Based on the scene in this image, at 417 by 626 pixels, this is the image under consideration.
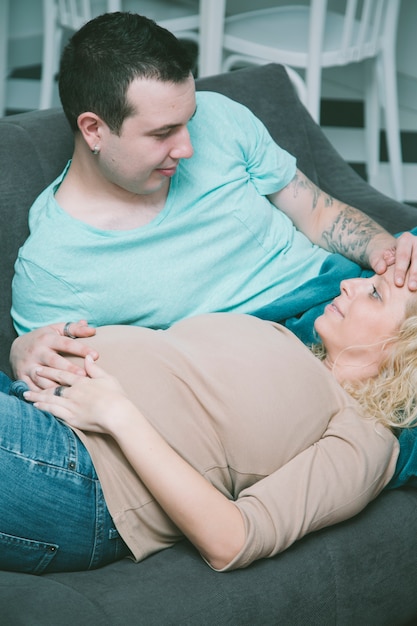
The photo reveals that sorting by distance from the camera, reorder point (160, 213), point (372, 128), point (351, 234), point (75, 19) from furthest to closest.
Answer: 1. point (372, 128)
2. point (75, 19)
3. point (351, 234)
4. point (160, 213)

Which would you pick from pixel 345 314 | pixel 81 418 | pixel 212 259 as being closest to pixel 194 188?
pixel 212 259

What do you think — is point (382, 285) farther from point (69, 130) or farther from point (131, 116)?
point (69, 130)

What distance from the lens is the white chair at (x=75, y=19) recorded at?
3.47 metres

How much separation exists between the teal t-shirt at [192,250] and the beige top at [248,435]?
18cm

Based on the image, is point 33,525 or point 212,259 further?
point 212,259

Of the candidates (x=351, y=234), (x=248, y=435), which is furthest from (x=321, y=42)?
(x=248, y=435)

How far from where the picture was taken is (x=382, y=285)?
1707 millimetres

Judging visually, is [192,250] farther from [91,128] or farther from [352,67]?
[352,67]

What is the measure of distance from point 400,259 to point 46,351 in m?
0.69

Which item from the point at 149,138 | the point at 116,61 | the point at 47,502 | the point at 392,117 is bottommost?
the point at 392,117

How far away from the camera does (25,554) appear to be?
1372mm

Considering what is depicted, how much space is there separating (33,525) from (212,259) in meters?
0.71

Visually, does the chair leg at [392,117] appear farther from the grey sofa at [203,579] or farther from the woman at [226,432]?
the woman at [226,432]

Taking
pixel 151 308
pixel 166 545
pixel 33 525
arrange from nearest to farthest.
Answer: pixel 33 525 < pixel 166 545 < pixel 151 308
